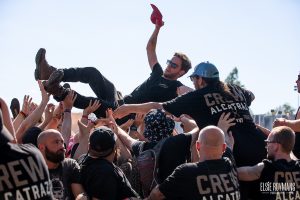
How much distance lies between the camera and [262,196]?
203 inches

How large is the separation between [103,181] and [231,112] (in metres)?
1.76

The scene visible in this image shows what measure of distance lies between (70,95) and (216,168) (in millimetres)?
3024

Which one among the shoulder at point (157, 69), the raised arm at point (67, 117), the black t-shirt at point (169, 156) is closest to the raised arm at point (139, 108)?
the raised arm at point (67, 117)

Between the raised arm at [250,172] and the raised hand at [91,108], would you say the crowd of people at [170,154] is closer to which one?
the raised arm at [250,172]

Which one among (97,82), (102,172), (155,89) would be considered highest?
(97,82)

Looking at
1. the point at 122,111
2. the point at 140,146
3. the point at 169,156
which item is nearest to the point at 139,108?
the point at 122,111

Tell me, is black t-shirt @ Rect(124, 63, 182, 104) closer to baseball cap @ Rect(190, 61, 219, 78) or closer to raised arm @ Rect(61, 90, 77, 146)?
raised arm @ Rect(61, 90, 77, 146)

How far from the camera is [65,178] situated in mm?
4867

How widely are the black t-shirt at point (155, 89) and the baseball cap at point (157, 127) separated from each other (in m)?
2.07

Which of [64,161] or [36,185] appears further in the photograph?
[64,161]

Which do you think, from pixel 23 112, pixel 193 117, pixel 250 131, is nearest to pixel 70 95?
pixel 23 112

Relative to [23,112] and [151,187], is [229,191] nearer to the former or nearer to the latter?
[151,187]

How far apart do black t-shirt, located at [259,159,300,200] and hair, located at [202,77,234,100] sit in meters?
0.95

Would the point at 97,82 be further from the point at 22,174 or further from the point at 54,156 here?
the point at 22,174
